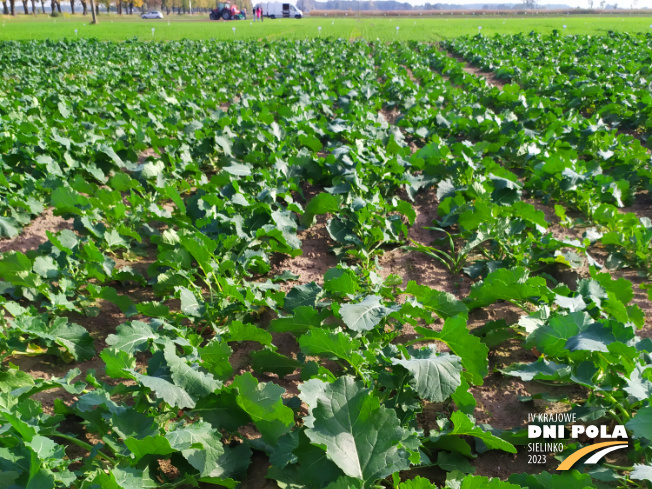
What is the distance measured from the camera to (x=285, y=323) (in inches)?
112

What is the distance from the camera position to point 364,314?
2.62 m

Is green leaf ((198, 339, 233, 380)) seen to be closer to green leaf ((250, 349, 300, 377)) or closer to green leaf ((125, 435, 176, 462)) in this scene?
green leaf ((250, 349, 300, 377))

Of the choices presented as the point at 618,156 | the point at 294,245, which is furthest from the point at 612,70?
the point at 294,245

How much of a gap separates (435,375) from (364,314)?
537mm

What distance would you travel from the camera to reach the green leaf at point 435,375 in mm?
2164

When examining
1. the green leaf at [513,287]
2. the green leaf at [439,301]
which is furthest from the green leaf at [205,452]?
the green leaf at [513,287]

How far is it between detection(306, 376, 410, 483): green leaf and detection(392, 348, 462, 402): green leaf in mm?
286

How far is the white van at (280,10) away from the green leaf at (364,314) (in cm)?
7207

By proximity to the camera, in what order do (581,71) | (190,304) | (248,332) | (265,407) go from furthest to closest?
(581,71)
(190,304)
(248,332)
(265,407)

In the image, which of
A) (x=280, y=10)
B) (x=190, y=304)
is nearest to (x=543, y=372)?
(x=190, y=304)

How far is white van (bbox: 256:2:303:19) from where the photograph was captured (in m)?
68.0

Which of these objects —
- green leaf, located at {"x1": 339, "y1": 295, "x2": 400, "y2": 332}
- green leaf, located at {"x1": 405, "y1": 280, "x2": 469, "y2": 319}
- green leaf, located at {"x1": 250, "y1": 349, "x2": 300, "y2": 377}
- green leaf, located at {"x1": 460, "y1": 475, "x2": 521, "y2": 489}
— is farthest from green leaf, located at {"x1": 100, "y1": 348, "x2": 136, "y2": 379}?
green leaf, located at {"x1": 405, "y1": 280, "x2": 469, "y2": 319}

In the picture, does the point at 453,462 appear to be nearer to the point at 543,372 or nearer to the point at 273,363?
the point at 543,372

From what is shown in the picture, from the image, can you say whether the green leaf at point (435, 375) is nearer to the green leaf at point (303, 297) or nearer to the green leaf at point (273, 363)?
the green leaf at point (273, 363)
